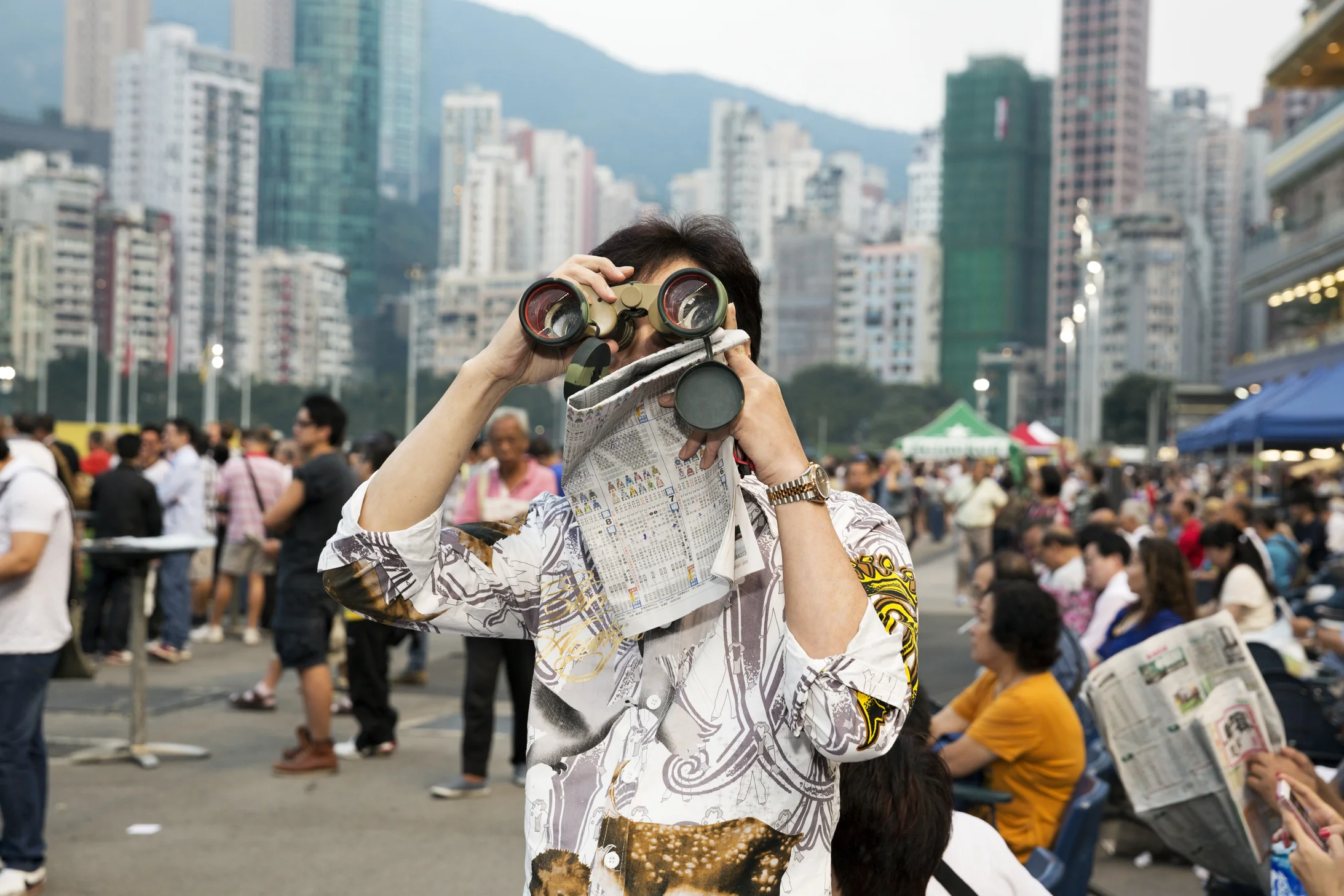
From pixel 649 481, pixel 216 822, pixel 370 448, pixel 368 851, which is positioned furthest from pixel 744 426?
pixel 370 448

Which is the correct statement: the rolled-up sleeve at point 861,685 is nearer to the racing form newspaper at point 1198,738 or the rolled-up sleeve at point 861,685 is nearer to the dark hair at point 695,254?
the dark hair at point 695,254

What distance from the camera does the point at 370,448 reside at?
29.1ft

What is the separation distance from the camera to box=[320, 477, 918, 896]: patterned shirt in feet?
5.04

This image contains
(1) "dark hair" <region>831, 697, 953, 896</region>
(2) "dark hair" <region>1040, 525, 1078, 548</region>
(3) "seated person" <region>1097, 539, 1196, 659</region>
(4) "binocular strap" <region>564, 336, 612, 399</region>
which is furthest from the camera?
(2) "dark hair" <region>1040, 525, 1078, 548</region>

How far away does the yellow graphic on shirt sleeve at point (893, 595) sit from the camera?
5.16 ft

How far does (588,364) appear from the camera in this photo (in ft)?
5.32

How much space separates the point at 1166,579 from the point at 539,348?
4.92m

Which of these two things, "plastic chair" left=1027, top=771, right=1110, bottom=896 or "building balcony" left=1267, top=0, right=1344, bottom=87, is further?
"building balcony" left=1267, top=0, right=1344, bottom=87

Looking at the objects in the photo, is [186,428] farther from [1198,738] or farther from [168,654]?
[1198,738]

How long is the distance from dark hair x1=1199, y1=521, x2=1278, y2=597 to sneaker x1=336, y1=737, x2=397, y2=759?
185 inches

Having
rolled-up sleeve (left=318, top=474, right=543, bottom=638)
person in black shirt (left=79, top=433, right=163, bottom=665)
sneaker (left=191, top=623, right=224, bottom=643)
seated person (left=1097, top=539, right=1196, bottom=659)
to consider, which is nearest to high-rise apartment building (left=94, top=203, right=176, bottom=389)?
sneaker (left=191, top=623, right=224, bottom=643)

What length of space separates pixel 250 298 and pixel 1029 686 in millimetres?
146333

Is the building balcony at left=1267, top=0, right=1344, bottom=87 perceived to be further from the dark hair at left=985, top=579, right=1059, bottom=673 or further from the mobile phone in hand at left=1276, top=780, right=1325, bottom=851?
the mobile phone in hand at left=1276, top=780, right=1325, bottom=851

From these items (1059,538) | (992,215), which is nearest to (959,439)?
(1059,538)
